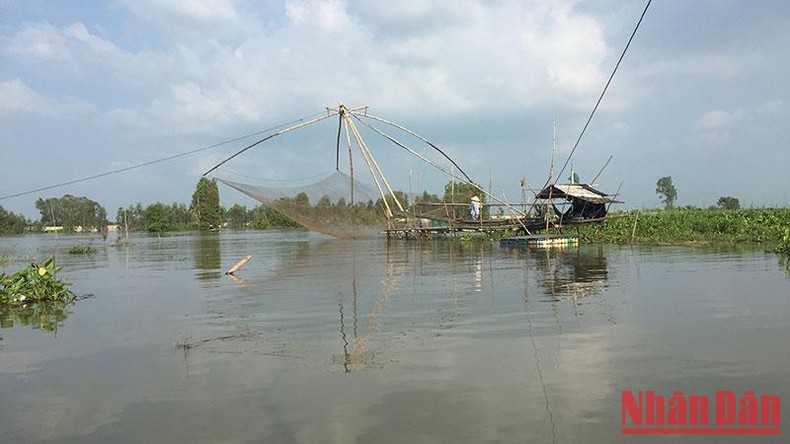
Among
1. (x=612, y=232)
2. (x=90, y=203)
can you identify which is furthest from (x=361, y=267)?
(x=90, y=203)

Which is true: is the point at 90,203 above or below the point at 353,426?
above

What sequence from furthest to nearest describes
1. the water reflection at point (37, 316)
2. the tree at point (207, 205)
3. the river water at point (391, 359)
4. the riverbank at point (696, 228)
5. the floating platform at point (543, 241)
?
the tree at point (207, 205)
the floating platform at point (543, 241)
the riverbank at point (696, 228)
the water reflection at point (37, 316)
the river water at point (391, 359)

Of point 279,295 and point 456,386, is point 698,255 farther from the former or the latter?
point 456,386

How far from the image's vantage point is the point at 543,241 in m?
21.4

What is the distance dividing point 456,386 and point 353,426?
43.6 inches

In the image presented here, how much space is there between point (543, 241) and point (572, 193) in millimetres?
1978

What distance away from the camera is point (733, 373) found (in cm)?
502

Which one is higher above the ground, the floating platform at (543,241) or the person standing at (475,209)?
the person standing at (475,209)

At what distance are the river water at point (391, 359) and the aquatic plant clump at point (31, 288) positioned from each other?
0.52m

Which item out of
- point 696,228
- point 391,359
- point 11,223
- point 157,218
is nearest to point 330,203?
point 696,228

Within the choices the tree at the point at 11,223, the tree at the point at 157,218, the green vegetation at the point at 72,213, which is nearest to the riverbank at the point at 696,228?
the tree at the point at 157,218

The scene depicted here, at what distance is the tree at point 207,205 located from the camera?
71312 mm

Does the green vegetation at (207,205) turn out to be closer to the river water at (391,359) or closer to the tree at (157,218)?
the tree at (157,218)

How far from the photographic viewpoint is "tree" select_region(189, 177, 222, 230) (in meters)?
71.3
